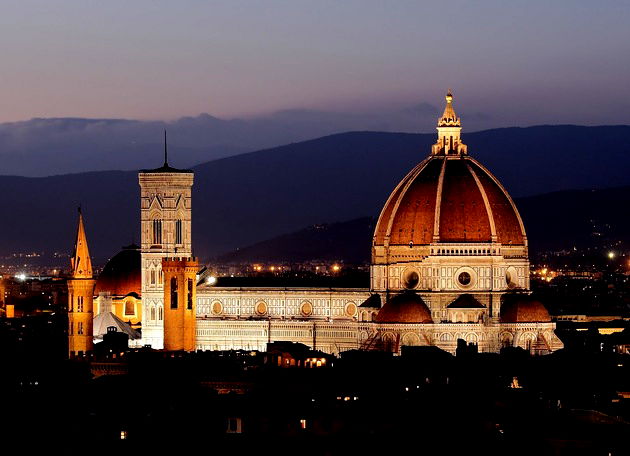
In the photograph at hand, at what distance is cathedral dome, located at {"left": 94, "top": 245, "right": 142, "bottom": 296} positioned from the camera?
17650 centimetres

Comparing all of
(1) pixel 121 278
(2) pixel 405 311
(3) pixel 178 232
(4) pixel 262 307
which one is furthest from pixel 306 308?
(1) pixel 121 278

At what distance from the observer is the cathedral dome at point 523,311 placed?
15325 centimetres

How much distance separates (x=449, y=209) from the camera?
155750 millimetres

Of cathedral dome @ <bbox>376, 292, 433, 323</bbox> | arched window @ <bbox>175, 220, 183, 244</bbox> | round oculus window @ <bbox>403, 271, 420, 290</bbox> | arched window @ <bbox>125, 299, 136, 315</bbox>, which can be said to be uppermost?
arched window @ <bbox>175, 220, 183, 244</bbox>

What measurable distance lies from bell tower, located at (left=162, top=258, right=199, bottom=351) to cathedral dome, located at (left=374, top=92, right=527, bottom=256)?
10.1 meters

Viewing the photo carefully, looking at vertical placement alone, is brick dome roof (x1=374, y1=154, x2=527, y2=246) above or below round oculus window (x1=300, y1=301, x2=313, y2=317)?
above

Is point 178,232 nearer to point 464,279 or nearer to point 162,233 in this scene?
point 162,233

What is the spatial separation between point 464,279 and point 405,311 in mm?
5238

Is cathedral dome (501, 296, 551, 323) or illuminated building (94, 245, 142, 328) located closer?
cathedral dome (501, 296, 551, 323)

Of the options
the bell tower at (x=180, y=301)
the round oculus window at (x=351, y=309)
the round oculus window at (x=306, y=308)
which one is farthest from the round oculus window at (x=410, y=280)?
the bell tower at (x=180, y=301)

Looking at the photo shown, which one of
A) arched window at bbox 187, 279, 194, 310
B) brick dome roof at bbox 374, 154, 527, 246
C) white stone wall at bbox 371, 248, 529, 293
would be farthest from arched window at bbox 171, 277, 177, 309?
white stone wall at bbox 371, 248, 529, 293

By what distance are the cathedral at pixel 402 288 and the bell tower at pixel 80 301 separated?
0.84 ft

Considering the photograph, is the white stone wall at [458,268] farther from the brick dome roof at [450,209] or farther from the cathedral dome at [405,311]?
the cathedral dome at [405,311]

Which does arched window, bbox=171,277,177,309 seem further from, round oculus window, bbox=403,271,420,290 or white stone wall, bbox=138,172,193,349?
round oculus window, bbox=403,271,420,290
